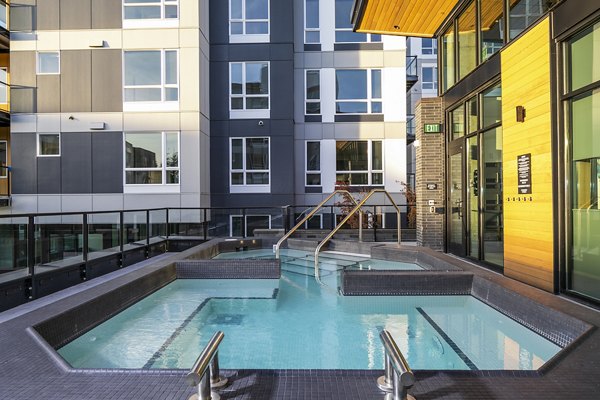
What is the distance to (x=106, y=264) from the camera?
21.2ft

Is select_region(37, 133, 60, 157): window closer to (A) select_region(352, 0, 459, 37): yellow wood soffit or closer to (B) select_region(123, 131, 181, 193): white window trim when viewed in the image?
(B) select_region(123, 131, 181, 193): white window trim

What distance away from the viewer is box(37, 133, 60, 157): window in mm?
13195

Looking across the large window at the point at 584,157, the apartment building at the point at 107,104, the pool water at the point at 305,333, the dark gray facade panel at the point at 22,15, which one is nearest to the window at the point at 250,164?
the apartment building at the point at 107,104

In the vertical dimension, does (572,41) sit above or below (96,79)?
below

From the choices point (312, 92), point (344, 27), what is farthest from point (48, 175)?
point (344, 27)

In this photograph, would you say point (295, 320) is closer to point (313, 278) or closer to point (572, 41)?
point (313, 278)

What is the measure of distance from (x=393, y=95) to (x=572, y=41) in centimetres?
1081

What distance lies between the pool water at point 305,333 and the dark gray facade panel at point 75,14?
10.9 meters

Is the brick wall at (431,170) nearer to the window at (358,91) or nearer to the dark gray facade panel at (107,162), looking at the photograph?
the window at (358,91)

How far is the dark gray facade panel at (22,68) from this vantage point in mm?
13156

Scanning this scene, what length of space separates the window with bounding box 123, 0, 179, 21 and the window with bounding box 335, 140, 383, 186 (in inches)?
274

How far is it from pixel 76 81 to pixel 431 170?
1107cm

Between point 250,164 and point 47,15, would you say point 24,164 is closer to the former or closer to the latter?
point 47,15

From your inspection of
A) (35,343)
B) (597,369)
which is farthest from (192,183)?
(597,369)
